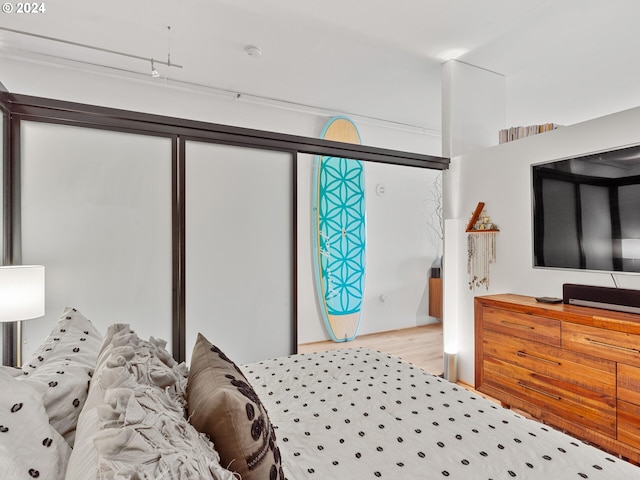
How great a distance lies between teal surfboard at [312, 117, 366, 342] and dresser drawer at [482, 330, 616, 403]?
2.02 metres

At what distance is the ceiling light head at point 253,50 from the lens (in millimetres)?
2998

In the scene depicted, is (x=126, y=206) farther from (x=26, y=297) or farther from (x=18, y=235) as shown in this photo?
(x=26, y=297)

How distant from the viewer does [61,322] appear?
1400mm

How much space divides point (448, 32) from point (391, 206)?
258 cm

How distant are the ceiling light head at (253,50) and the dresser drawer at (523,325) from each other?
2823mm

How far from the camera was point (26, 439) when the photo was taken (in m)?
0.68

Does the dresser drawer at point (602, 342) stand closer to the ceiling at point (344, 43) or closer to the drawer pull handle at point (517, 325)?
the drawer pull handle at point (517, 325)

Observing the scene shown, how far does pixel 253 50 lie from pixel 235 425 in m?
3.01

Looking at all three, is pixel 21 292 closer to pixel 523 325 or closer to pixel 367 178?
pixel 523 325

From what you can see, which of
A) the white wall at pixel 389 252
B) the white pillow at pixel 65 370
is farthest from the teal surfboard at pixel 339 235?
the white pillow at pixel 65 370

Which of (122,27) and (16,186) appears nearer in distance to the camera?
(16,186)

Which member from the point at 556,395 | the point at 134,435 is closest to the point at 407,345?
the point at 556,395

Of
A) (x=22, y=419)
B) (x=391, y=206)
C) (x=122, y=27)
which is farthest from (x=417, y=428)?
(x=391, y=206)

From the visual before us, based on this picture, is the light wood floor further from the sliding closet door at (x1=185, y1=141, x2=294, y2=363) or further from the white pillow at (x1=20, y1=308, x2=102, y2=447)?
the white pillow at (x1=20, y1=308, x2=102, y2=447)
